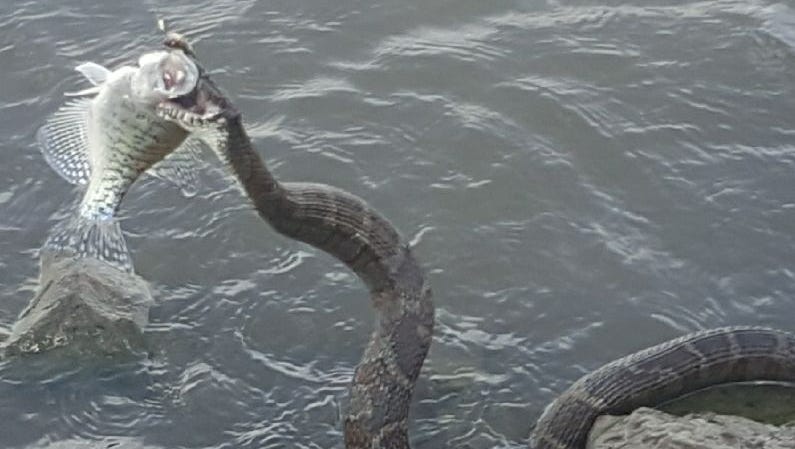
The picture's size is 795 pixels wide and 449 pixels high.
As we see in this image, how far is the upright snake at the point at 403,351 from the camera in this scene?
602cm

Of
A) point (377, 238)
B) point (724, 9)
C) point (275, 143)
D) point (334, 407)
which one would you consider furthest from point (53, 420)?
point (724, 9)

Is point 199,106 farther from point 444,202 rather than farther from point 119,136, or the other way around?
point 444,202

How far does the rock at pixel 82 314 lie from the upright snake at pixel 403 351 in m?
1.44

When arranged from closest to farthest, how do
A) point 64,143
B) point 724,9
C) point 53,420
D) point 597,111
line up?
point 64,143
point 53,420
point 597,111
point 724,9

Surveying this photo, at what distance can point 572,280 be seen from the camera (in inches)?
317

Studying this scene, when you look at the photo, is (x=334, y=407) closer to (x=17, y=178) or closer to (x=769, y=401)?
(x=769, y=401)

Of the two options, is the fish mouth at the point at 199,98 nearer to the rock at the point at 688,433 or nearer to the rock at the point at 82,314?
the rock at the point at 688,433

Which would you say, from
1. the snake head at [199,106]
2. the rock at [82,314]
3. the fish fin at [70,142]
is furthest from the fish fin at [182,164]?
the rock at [82,314]

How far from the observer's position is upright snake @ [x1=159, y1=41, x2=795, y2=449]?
6.02 metres

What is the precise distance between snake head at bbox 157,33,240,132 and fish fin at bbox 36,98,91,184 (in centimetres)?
109

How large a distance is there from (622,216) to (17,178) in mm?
3660

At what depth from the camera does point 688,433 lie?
6.14 metres

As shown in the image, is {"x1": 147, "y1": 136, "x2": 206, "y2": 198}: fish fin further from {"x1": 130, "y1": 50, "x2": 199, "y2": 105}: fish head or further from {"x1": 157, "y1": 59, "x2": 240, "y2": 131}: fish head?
{"x1": 157, "y1": 59, "x2": 240, "y2": 131}: fish head

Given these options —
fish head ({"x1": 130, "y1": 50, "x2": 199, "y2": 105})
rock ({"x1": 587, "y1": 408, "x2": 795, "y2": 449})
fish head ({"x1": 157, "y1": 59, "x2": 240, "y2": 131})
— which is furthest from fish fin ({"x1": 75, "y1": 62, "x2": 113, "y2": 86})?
rock ({"x1": 587, "y1": 408, "x2": 795, "y2": 449})
